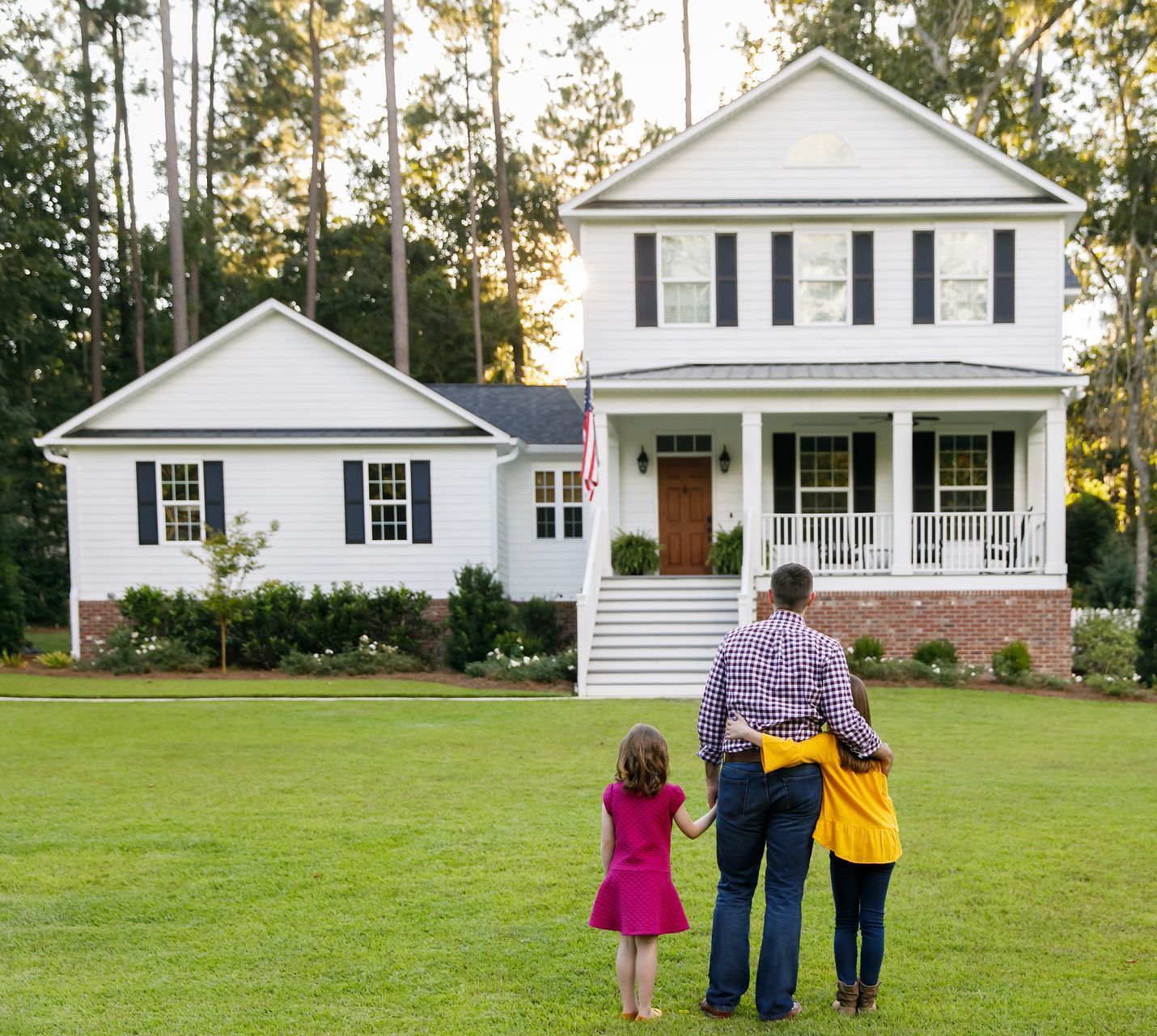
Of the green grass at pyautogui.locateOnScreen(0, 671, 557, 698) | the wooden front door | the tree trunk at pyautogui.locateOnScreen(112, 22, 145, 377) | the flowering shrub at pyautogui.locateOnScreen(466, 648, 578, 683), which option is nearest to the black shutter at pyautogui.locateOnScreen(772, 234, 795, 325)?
the wooden front door

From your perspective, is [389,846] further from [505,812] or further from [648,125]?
[648,125]

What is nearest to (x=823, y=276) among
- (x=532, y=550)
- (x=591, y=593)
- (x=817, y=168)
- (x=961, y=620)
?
(x=817, y=168)

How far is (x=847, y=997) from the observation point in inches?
206

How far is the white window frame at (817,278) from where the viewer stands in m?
20.2

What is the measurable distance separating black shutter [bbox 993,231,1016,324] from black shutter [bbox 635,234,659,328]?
541 cm

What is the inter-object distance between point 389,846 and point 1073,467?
31.8 m

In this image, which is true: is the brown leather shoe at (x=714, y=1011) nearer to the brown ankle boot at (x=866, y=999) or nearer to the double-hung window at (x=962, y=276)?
the brown ankle boot at (x=866, y=999)

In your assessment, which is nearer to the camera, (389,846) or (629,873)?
(629,873)

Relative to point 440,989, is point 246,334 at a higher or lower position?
higher

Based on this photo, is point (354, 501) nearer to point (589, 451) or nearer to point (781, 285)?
point (589, 451)

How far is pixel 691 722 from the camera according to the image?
14109 mm

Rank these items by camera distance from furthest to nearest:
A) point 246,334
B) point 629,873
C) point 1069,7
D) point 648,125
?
point 648,125 → point 1069,7 → point 246,334 → point 629,873

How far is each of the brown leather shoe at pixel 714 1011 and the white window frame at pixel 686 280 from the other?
16.0 m

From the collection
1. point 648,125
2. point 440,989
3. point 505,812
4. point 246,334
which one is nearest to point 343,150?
point 648,125
